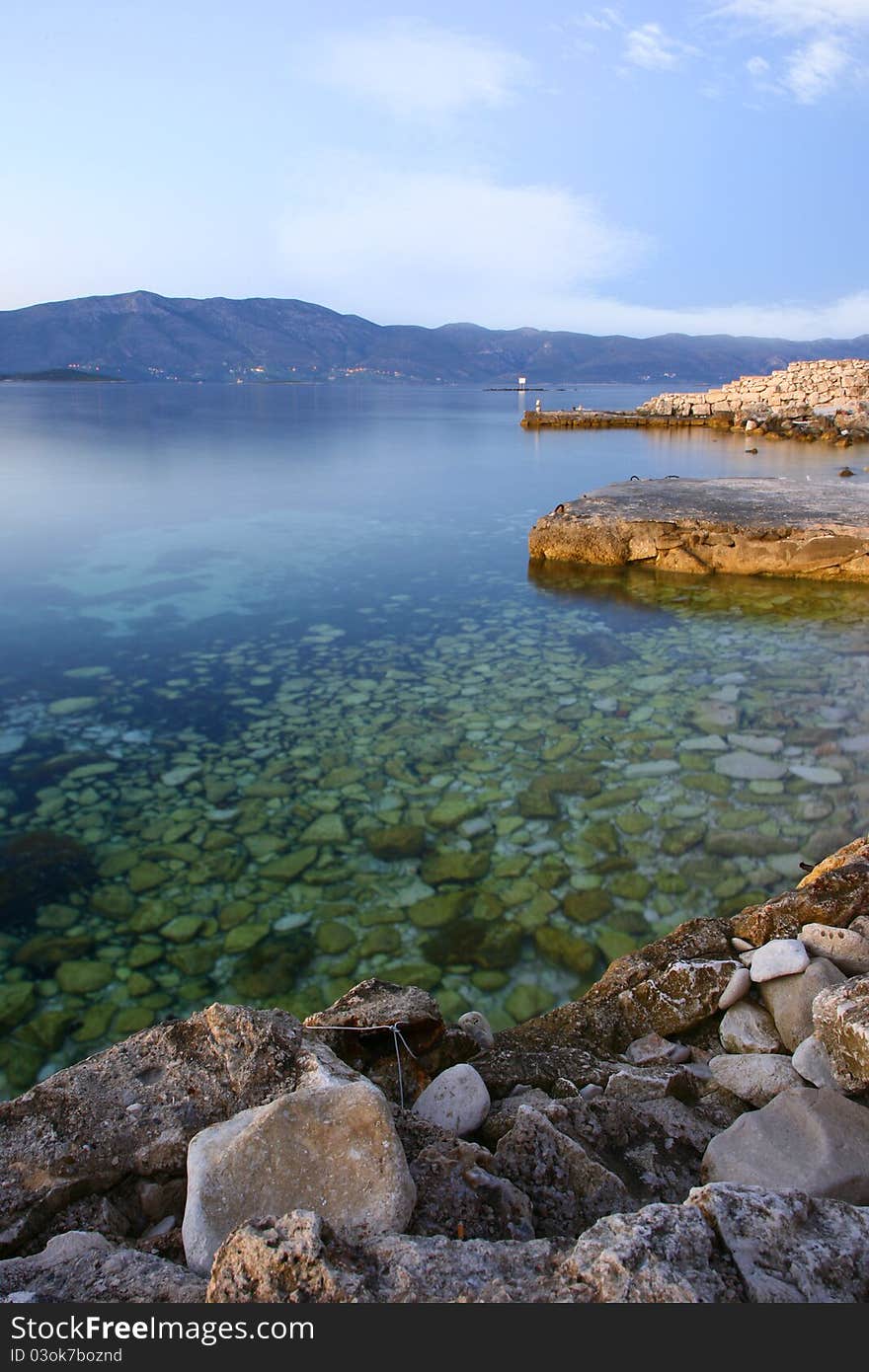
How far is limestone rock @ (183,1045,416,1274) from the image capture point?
1754 millimetres

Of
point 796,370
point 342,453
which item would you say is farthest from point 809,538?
point 796,370

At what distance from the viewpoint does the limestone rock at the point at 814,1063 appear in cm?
254

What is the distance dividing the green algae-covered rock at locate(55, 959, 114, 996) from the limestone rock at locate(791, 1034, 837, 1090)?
127 inches

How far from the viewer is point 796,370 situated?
48281 millimetres

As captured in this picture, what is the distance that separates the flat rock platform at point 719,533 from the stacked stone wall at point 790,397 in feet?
88.7

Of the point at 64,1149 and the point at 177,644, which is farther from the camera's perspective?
Result: the point at 177,644

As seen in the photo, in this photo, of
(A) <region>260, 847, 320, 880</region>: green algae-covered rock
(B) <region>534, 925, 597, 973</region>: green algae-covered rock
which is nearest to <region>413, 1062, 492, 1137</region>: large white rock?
(B) <region>534, 925, 597, 973</region>: green algae-covered rock

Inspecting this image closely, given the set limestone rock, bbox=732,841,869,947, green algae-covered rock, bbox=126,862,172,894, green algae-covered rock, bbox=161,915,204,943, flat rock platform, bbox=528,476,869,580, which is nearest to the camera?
limestone rock, bbox=732,841,869,947

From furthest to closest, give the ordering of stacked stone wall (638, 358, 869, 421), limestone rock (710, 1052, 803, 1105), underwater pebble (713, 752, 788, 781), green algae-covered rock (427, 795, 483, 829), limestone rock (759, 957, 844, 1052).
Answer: stacked stone wall (638, 358, 869, 421) → underwater pebble (713, 752, 788, 781) → green algae-covered rock (427, 795, 483, 829) → limestone rock (759, 957, 844, 1052) → limestone rock (710, 1052, 803, 1105)

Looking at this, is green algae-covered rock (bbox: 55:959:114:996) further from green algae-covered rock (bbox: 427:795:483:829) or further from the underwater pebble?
the underwater pebble

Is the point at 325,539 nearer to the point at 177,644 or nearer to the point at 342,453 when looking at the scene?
the point at 177,644

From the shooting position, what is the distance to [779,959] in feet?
10.3

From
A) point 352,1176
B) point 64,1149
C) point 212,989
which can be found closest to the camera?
point 352,1176

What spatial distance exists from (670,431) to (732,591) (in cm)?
3438
